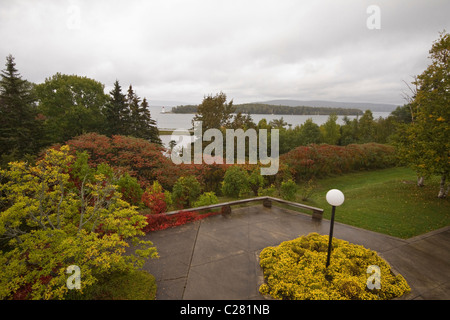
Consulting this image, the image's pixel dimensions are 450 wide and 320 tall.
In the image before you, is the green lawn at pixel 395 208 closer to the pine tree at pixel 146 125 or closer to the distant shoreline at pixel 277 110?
the pine tree at pixel 146 125

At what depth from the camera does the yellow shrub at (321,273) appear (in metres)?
4.21

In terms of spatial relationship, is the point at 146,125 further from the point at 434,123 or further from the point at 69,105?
the point at 434,123

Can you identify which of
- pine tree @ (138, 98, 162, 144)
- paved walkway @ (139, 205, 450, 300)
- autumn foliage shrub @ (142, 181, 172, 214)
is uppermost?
pine tree @ (138, 98, 162, 144)

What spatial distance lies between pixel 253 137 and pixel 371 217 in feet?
44.3

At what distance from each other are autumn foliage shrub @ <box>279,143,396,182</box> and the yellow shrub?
312 inches

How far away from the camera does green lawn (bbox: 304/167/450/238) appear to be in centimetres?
747

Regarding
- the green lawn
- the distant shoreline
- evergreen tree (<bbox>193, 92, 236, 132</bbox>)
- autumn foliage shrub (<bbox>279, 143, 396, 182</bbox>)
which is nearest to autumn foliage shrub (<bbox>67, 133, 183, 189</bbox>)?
autumn foliage shrub (<bbox>279, 143, 396, 182</bbox>)

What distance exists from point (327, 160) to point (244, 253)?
13302mm

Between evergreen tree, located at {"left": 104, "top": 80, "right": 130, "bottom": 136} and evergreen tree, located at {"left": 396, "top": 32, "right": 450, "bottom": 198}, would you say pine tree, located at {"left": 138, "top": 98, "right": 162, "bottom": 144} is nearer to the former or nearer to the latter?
evergreen tree, located at {"left": 104, "top": 80, "right": 130, "bottom": 136}

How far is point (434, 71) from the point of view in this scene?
954cm

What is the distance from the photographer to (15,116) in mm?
14508
